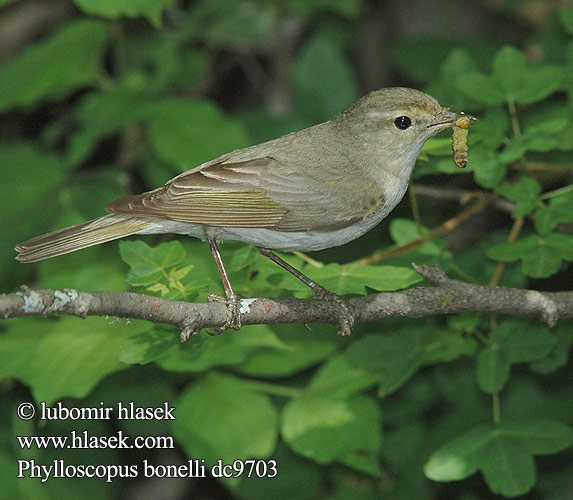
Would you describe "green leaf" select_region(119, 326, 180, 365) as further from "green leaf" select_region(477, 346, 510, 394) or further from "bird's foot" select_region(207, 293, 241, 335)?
"green leaf" select_region(477, 346, 510, 394)

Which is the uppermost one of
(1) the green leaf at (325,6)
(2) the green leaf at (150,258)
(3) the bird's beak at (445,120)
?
(1) the green leaf at (325,6)

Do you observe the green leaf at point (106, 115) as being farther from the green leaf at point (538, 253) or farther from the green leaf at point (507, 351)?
the green leaf at point (507, 351)

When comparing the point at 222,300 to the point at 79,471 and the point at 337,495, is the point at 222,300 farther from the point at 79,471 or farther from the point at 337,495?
the point at 337,495

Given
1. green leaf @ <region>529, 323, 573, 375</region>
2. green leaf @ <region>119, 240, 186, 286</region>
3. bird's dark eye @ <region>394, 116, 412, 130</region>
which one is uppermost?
bird's dark eye @ <region>394, 116, 412, 130</region>

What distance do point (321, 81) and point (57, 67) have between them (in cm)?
200

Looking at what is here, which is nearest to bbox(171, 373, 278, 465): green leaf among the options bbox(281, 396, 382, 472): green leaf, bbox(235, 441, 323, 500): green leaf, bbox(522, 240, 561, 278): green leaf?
bbox(281, 396, 382, 472): green leaf

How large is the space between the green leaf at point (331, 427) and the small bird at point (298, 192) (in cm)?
74

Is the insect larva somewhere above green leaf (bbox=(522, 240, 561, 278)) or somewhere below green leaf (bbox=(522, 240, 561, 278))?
above

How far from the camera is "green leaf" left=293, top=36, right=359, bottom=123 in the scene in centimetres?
552

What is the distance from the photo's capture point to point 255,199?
3410 mm

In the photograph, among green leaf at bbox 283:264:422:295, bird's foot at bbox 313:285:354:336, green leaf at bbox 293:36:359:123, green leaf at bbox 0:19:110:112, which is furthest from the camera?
green leaf at bbox 293:36:359:123

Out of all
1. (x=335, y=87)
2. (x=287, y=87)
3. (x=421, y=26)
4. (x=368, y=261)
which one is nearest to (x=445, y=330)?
(x=368, y=261)

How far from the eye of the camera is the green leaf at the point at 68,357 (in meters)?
3.27

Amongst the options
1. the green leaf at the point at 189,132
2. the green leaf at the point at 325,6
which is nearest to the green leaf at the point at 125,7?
the green leaf at the point at 189,132
